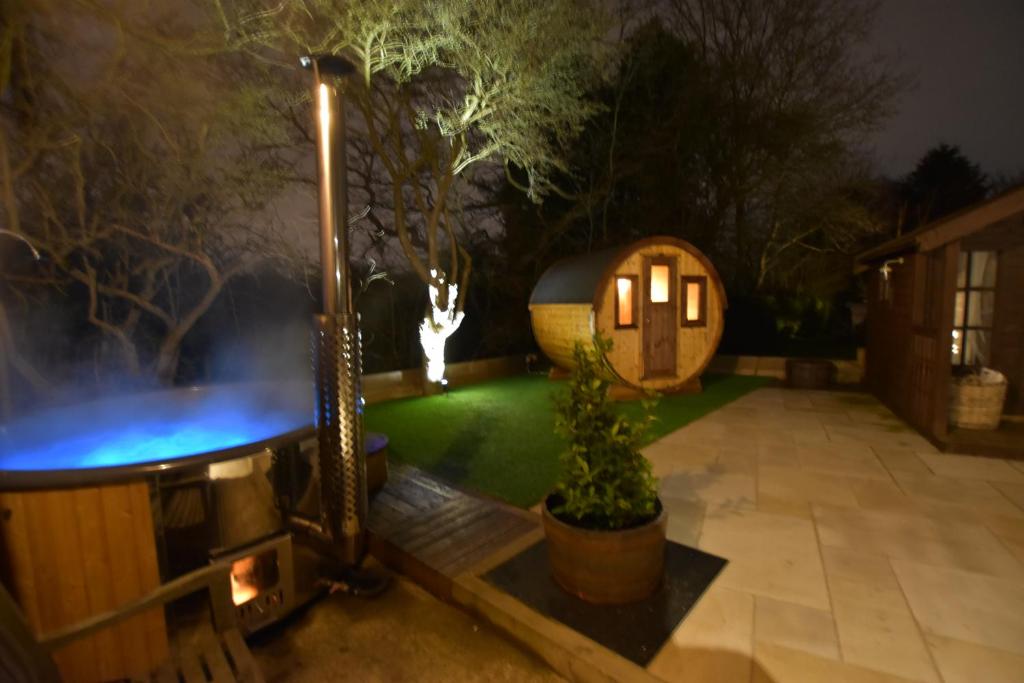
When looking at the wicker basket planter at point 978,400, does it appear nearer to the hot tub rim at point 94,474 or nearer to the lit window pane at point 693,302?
the lit window pane at point 693,302

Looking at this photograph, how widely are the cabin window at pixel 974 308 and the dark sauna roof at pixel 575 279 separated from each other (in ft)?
14.9

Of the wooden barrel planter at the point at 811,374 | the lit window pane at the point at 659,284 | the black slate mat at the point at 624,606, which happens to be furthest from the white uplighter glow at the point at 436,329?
the wooden barrel planter at the point at 811,374

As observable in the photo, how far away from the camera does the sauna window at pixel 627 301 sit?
8.05m

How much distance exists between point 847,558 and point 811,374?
666 cm

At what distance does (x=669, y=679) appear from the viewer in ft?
7.13

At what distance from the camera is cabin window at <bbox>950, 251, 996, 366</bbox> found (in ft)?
20.6

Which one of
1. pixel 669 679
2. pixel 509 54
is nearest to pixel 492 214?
pixel 509 54

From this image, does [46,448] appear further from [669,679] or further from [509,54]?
[509,54]

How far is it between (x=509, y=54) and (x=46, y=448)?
7079 mm

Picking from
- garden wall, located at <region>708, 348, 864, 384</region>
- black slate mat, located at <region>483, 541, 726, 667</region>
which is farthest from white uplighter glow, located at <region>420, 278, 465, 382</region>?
garden wall, located at <region>708, 348, 864, 384</region>

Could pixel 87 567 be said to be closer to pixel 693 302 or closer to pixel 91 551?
pixel 91 551

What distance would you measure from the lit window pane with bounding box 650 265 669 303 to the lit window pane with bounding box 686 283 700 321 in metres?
0.49

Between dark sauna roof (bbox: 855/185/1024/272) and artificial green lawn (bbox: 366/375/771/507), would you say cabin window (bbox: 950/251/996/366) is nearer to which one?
dark sauna roof (bbox: 855/185/1024/272)

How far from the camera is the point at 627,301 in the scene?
26.9 feet
